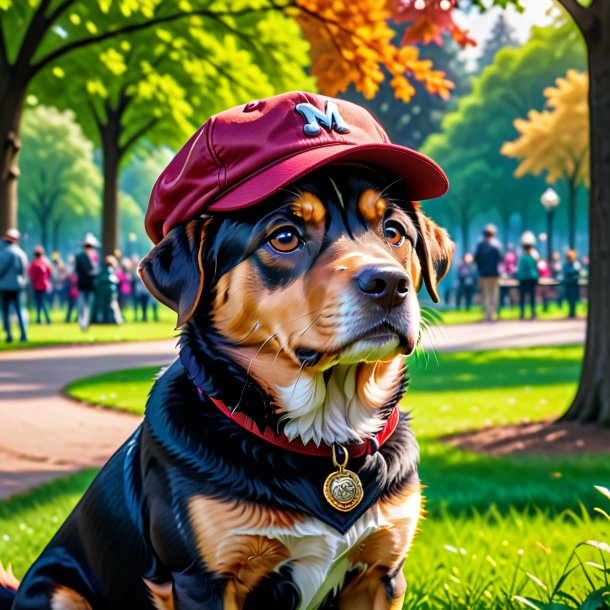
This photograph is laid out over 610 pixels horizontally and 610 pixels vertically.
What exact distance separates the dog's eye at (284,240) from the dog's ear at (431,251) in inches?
Result: 19.9

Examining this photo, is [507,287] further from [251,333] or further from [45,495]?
[251,333]

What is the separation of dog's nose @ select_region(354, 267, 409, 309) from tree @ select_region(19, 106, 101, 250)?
51.9 metres

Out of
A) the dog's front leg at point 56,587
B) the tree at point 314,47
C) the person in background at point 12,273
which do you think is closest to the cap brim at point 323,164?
the dog's front leg at point 56,587

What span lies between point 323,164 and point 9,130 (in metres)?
14.1

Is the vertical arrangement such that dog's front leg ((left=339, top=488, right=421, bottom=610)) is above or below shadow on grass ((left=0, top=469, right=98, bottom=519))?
above

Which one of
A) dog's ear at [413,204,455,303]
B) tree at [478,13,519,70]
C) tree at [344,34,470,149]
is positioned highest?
tree at [478,13,519,70]

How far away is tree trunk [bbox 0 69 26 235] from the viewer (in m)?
15.4

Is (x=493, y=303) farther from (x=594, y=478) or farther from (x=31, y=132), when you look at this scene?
(x=31, y=132)

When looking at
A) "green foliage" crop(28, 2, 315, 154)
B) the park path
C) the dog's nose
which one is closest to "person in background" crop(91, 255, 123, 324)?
"green foliage" crop(28, 2, 315, 154)

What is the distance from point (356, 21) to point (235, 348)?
395 inches

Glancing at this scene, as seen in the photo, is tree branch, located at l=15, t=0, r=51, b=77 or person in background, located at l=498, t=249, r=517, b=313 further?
person in background, located at l=498, t=249, r=517, b=313

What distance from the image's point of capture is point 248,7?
15.8 m

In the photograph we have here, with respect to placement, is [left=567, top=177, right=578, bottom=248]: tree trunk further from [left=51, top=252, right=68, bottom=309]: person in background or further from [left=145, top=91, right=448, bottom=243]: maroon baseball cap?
[left=145, top=91, right=448, bottom=243]: maroon baseball cap

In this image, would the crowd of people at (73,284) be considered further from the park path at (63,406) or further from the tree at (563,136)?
the tree at (563,136)
